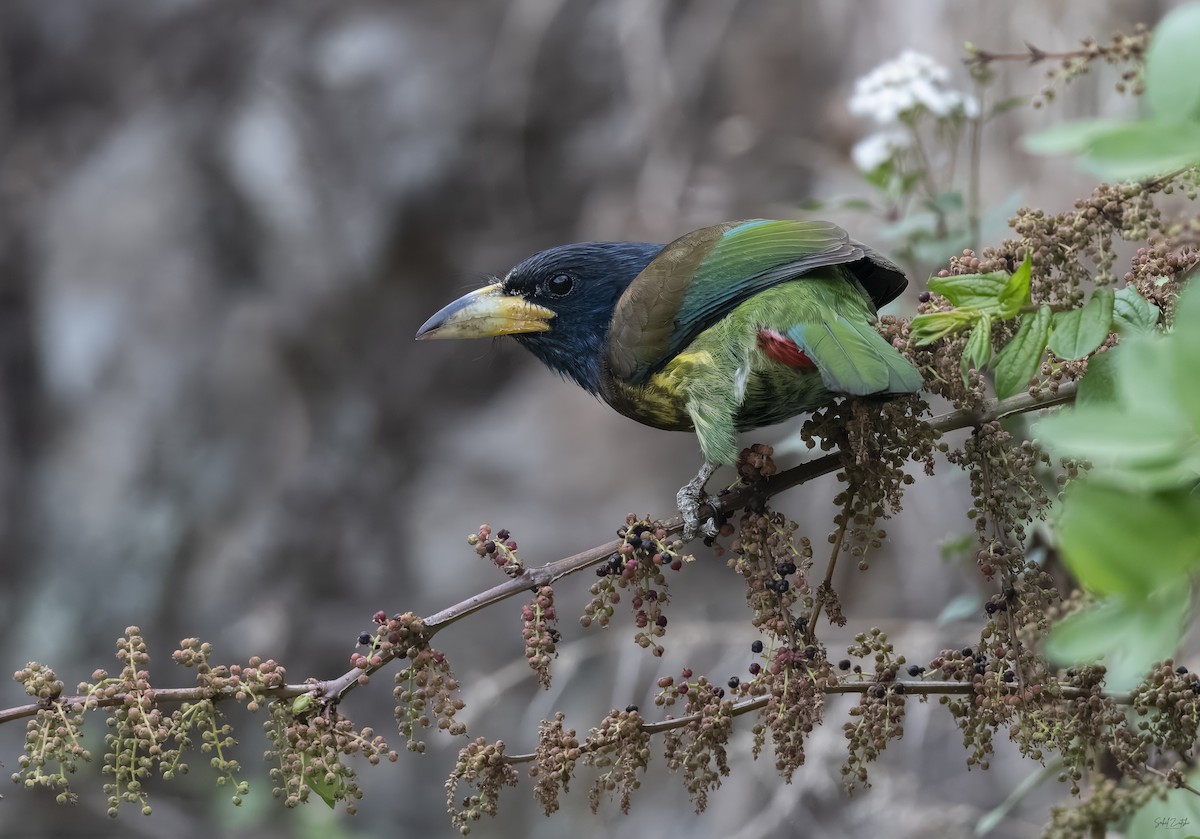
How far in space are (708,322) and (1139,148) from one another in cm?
157

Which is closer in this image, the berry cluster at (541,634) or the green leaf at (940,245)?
the berry cluster at (541,634)

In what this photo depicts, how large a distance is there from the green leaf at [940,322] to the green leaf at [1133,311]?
142mm

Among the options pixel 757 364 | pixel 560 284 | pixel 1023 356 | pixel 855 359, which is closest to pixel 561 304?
pixel 560 284

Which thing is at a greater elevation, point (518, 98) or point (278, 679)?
point (518, 98)

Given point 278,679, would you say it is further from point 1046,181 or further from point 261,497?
point 261,497

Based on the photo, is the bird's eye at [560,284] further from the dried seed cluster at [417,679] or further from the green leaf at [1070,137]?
Result: the green leaf at [1070,137]

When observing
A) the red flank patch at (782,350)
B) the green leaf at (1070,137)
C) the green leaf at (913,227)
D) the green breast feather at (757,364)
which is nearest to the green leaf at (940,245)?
the green leaf at (913,227)

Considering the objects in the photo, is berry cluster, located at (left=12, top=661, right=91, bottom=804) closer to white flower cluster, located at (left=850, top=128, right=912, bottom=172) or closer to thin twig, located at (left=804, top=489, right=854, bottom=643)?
thin twig, located at (left=804, top=489, right=854, bottom=643)

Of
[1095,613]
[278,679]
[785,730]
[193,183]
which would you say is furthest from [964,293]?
[193,183]

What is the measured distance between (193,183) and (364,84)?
875mm

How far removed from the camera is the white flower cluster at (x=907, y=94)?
2805mm

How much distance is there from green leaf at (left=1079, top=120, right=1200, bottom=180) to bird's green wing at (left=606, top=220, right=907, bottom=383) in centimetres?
143

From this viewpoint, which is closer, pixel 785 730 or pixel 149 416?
pixel 785 730

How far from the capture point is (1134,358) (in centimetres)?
59
